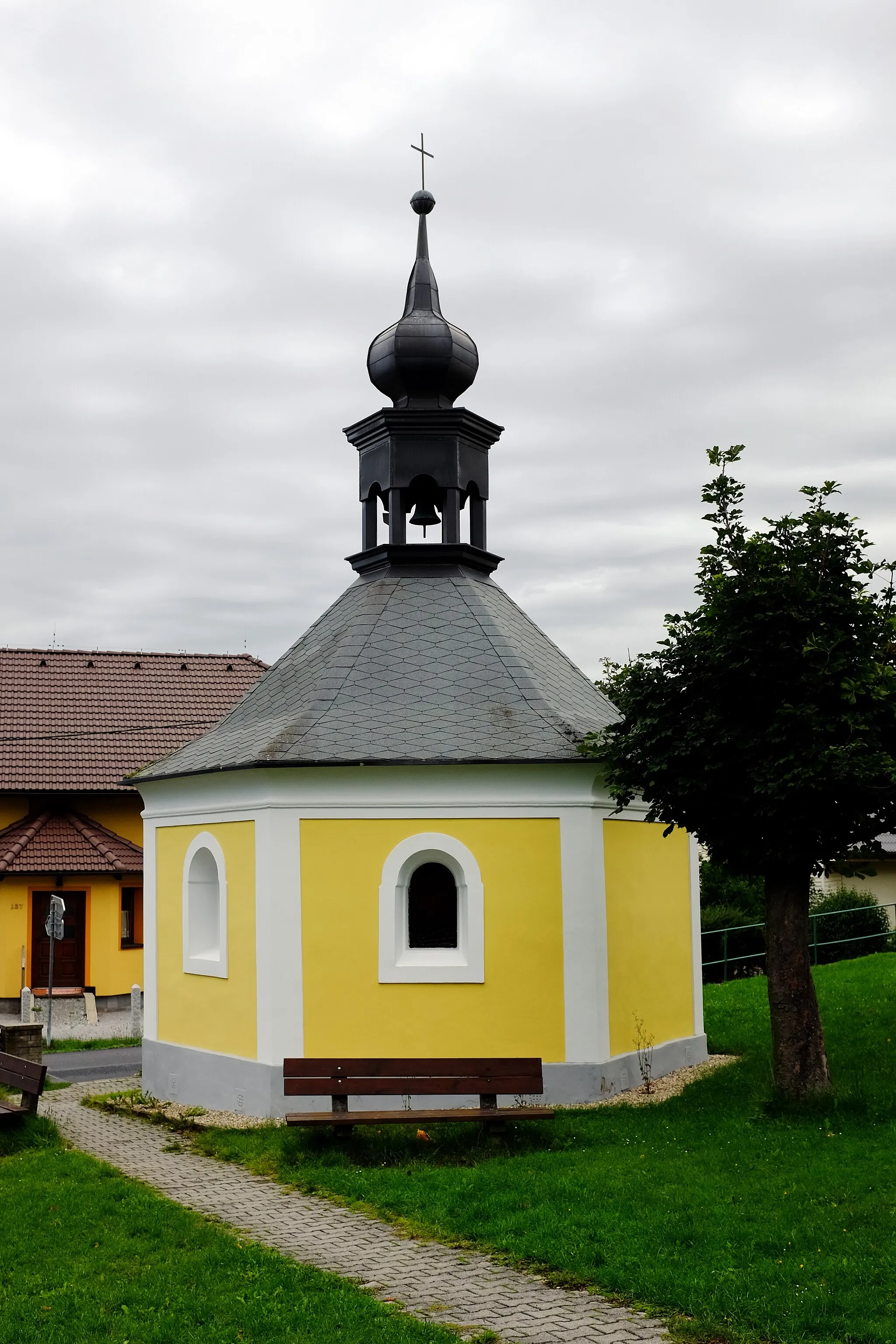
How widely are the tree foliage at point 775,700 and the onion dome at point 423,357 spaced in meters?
6.27

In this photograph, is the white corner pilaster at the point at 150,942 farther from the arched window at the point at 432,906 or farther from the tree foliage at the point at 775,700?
the tree foliage at the point at 775,700

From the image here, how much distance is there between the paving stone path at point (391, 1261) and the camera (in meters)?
6.43

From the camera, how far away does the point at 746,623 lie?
10.5 meters

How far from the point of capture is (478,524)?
16.1 metres

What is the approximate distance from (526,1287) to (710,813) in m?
4.80

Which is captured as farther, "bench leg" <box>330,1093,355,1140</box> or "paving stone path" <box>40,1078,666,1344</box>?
"bench leg" <box>330,1093,355,1140</box>

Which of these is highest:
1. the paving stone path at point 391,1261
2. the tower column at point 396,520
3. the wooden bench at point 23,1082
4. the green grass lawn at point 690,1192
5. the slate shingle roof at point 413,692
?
the tower column at point 396,520

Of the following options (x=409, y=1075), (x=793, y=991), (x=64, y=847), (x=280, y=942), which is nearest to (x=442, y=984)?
(x=280, y=942)

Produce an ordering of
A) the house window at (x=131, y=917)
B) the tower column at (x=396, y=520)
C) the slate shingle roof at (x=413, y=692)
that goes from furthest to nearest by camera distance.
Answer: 1. the house window at (x=131, y=917)
2. the tower column at (x=396, y=520)
3. the slate shingle roof at (x=413, y=692)

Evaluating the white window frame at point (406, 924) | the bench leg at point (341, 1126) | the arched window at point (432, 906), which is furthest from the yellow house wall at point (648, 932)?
the bench leg at point (341, 1126)

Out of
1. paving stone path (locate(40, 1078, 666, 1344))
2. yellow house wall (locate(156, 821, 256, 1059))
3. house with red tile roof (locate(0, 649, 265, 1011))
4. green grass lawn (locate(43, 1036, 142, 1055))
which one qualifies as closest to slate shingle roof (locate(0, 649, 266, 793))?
house with red tile roof (locate(0, 649, 265, 1011))

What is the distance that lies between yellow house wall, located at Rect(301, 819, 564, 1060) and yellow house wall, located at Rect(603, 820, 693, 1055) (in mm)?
784

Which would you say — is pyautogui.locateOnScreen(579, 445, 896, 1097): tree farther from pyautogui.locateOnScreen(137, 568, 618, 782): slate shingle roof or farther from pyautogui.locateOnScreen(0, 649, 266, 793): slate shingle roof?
pyautogui.locateOnScreen(0, 649, 266, 793): slate shingle roof

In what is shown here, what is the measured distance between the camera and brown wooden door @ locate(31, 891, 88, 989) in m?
23.2
